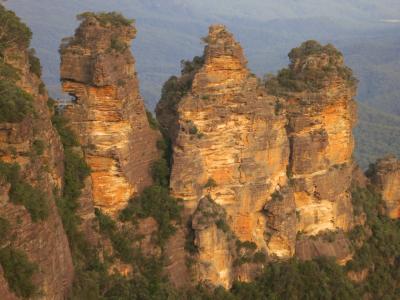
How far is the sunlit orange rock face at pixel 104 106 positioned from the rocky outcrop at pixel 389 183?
1875cm

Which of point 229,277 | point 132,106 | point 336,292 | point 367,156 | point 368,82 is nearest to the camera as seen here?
point 132,106

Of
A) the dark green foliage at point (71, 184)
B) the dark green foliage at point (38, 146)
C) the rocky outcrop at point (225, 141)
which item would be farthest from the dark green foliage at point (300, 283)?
the dark green foliage at point (38, 146)

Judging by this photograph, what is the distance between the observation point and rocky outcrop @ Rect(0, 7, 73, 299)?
740 inches

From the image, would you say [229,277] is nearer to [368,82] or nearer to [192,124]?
[192,124]

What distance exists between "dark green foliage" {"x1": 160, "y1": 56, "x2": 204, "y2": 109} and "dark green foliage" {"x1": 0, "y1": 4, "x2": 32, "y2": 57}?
29.3 feet

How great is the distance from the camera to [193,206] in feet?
94.6

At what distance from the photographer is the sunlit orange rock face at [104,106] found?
2614cm

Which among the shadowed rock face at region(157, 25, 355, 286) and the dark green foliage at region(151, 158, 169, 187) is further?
the dark green foliage at region(151, 158, 169, 187)

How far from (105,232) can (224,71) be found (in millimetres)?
9429

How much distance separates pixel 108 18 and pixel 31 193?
11160 millimetres

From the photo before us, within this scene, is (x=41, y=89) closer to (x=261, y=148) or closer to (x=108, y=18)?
(x=108, y=18)

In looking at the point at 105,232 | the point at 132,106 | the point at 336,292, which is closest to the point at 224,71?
the point at 132,106

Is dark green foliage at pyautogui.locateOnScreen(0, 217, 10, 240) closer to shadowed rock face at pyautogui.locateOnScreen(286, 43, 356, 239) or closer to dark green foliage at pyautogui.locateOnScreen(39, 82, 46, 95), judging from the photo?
dark green foliage at pyautogui.locateOnScreen(39, 82, 46, 95)

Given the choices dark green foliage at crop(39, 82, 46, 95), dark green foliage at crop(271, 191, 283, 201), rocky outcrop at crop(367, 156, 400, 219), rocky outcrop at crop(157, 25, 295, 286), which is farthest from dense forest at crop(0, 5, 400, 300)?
dark green foliage at crop(271, 191, 283, 201)
